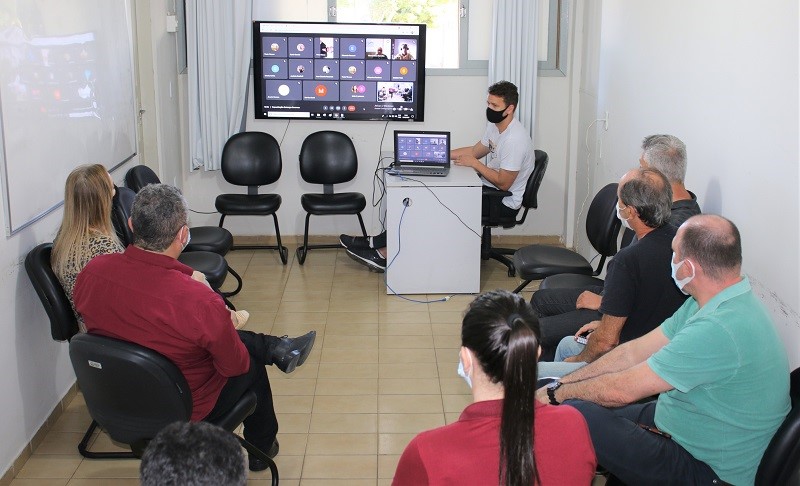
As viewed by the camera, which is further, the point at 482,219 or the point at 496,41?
the point at 496,41

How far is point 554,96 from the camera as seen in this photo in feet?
22.7

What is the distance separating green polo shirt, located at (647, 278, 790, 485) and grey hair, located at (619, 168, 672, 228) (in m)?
0.87

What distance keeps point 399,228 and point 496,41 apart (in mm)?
1852

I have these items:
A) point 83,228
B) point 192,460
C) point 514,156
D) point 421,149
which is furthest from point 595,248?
point 192,460

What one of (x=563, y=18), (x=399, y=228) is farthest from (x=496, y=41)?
(x=399, y=228)

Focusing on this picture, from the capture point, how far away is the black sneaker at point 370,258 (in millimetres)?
6199

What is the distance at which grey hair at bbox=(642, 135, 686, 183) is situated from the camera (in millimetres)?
3904

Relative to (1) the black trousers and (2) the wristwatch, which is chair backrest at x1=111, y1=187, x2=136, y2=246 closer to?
(1) the black trousers

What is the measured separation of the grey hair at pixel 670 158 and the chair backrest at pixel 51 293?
254 centimetres

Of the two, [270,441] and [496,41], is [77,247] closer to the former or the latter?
[270,441]

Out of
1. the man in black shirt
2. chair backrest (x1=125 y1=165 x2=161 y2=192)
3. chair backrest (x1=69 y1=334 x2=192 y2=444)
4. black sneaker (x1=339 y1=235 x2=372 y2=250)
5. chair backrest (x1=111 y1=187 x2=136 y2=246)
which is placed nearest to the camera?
chair backrest (x1=69 y1=334 x2=192 y2=444)

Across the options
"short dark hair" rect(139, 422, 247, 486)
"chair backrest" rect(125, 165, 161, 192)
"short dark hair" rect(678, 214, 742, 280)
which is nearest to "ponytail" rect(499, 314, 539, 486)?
"short dark hair" rect(139, 422, 247, 486)

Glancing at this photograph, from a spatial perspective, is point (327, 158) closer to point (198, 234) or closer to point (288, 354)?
point (198, 234)

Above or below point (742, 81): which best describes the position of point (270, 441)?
below
